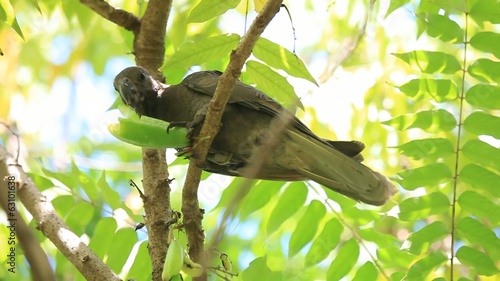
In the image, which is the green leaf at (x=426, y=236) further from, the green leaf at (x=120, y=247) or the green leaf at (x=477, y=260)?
the green leaf at (x=120, y=247)

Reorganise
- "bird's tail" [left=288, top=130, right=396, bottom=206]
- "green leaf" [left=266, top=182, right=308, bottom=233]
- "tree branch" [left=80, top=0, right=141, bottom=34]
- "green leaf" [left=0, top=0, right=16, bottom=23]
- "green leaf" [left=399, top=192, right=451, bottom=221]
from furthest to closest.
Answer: "tree branch" [left=80, top=0, right=141, bottom=34]
"green leaf" [left=266, top=182, right=308, bottom=233]
"bird's tail" [left=288, top=130, right=396, bottom=206]
"green leaf" [left=399, top=192, right=451, bottom=221]
"green leaf" [left=0, top=0, right=16, bottom=23]

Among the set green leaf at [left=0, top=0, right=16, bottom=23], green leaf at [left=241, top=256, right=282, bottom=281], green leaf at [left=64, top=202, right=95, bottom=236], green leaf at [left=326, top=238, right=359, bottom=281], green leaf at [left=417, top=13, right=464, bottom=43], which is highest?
green leaf at [left=417, top=13, right=464, bottom=43]

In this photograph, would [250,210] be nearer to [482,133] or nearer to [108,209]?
[108,209]

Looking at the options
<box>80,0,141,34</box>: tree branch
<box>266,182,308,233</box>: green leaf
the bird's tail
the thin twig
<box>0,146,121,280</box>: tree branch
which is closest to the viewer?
the thin twig

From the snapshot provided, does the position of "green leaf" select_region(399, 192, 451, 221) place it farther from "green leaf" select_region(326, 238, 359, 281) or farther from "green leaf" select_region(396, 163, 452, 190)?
"green leaf" select_region(326, 238, 359, 281)

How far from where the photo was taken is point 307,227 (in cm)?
359

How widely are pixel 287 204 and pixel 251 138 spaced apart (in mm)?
454

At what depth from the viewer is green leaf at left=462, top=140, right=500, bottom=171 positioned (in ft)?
10.6

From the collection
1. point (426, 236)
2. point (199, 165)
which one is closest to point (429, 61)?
point (426, 236)

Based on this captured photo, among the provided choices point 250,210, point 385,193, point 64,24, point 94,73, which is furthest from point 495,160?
point 64,24

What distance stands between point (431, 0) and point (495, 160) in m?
0.91

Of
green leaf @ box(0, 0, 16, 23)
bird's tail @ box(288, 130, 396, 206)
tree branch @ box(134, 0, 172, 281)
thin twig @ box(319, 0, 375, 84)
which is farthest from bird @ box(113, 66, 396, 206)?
green leaf @ box(0, 0, 16, 23)

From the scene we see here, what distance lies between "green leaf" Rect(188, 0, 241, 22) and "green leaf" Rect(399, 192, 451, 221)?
4.50 feet

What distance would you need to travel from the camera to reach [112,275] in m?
2.86
